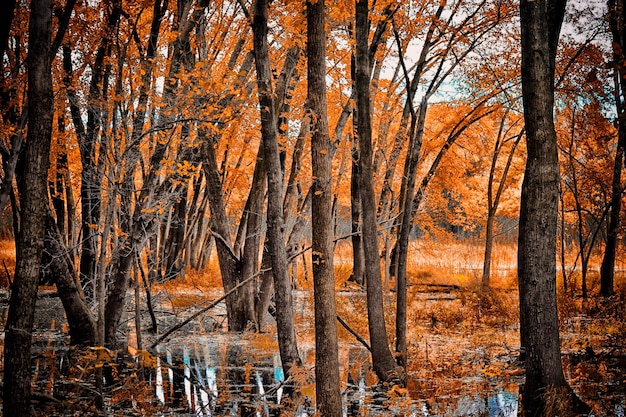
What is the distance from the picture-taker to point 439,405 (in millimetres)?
6602

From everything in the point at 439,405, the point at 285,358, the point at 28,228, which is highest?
the point at 28,228

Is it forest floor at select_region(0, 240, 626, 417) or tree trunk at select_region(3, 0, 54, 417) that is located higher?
tree trunk at select_region(3, 0, 54, 417)

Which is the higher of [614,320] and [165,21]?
[165,21]

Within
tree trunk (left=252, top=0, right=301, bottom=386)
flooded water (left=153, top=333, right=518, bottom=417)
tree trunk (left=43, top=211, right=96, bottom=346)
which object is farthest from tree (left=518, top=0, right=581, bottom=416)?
tree trunk (left=43, top=211, right=96, bottom=346)

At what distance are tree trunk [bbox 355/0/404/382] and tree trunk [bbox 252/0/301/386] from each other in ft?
3.85

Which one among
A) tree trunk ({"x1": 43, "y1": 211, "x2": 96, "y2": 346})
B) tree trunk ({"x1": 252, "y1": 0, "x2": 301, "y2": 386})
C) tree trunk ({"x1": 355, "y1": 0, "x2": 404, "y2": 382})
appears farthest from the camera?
tree trunk ({"x1": 43, "y1": 211, "x2": 96, "y2": 346})

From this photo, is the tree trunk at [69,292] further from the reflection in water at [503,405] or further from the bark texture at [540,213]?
the bark texture at [540,213]

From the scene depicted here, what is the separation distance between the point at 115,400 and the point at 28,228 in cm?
280

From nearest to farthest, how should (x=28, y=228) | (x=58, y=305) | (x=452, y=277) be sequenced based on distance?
(x=28, y=228) → (x=58, y=305) → (x=452, y=277)

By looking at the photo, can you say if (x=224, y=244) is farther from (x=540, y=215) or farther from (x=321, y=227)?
(x=540, y=215)

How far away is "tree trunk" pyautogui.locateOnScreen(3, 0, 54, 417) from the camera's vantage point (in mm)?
4961

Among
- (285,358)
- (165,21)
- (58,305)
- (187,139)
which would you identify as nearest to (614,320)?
(285,358)

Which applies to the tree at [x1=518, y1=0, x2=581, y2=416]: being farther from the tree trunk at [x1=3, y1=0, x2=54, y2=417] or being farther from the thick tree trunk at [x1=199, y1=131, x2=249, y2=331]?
the thick tree trunk at [x1=199, y1=131, x2=249, y2=331]

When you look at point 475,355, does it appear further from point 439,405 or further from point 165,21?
point 165,21
